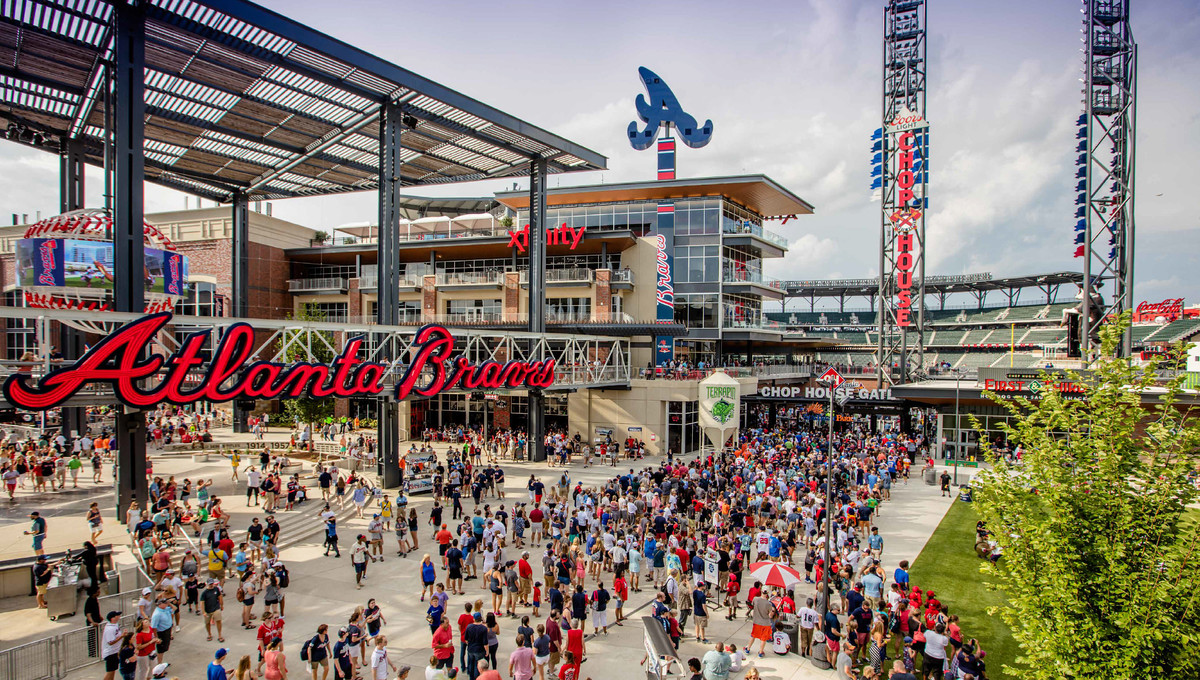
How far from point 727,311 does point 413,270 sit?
25.3 m

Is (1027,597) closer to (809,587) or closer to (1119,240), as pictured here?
(809,587)

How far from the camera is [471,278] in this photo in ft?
157

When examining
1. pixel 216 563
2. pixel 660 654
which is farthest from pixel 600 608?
pixel 216 563

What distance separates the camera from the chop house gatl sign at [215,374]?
16547mm

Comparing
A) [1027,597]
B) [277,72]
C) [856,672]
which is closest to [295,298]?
[277,72]

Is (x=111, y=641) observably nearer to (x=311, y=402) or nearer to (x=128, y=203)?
(x=128, y=203)

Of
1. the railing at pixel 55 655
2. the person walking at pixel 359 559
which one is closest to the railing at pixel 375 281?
the person walking at pixel 359 559

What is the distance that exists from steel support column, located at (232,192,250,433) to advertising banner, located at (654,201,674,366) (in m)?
28.3

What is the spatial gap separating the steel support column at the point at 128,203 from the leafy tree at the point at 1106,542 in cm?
2397

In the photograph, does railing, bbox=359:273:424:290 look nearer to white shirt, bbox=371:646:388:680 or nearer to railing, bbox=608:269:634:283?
railing, bbox=608:269:634:283

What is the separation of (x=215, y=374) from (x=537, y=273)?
65.9 feet

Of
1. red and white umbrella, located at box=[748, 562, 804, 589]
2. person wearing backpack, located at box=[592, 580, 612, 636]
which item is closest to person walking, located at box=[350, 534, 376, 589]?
person wearing backpack, located at box=[592, 580, 612, 636]

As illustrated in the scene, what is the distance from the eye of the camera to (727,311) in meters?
48.2

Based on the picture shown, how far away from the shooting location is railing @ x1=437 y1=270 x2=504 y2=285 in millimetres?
47094
